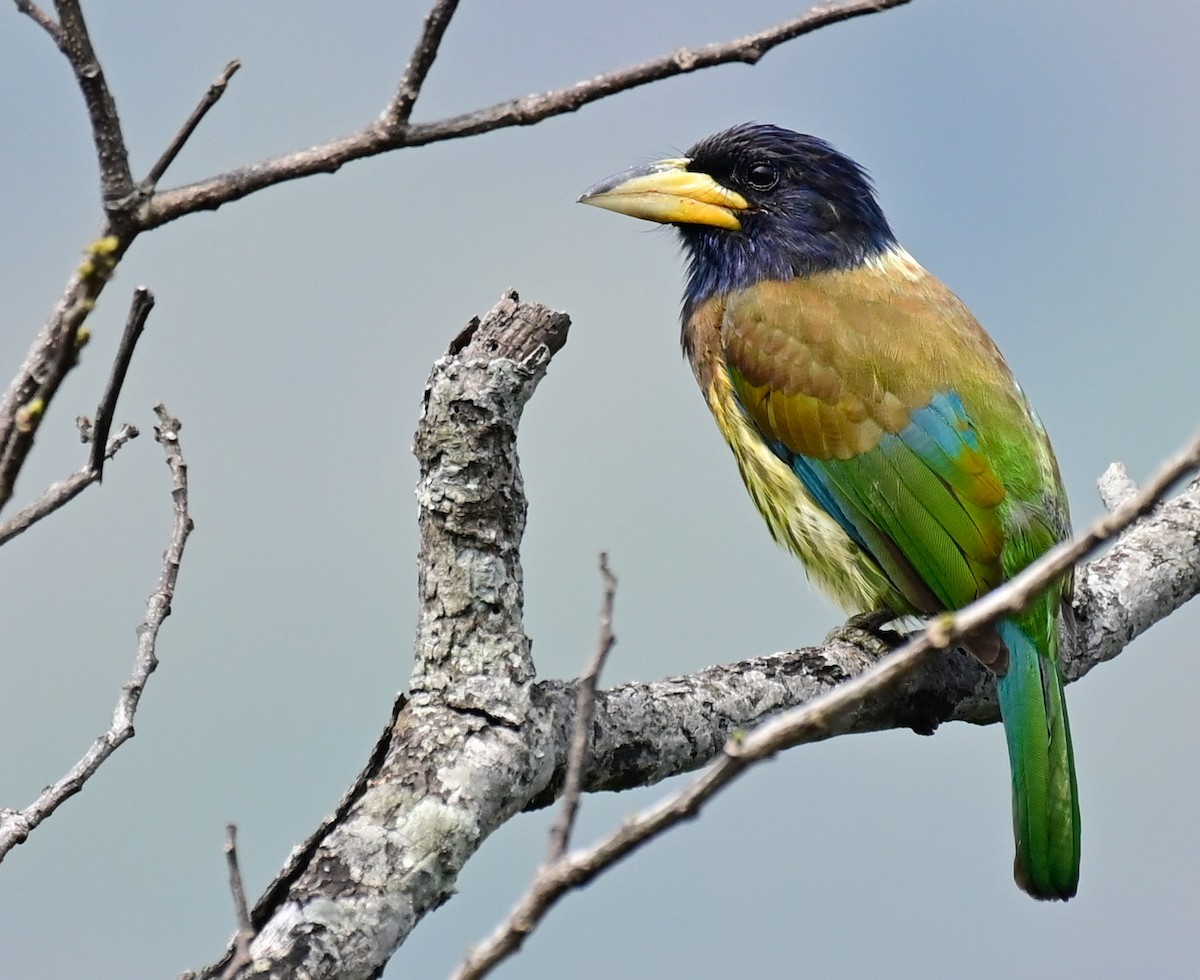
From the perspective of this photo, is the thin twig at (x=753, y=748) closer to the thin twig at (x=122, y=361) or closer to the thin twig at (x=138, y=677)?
the thin twig at (x=122, y=361)

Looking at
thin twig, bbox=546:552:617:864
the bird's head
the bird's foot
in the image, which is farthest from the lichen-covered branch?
the bird's head

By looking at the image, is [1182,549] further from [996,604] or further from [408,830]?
[996,604]

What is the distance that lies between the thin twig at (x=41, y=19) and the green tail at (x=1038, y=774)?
2.69 m

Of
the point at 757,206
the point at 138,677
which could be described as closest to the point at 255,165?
the point at 138,677

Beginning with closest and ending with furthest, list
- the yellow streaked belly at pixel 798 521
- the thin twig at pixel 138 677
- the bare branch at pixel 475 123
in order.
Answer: the bare branch at pixel 475 123 → the thin twig at pixel 138 677 → the yellow streaked belly at pixel 798 521

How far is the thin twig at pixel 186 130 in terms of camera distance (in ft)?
5.95

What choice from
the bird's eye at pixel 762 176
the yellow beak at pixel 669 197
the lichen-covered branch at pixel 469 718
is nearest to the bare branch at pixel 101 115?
the lichen-covered branch at pixel 469 718

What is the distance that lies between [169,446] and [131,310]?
107 cm

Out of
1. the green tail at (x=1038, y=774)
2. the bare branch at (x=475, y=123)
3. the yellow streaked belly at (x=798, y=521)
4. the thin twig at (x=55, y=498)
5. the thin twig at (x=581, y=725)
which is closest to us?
the thin twig at (x=581, y=725)

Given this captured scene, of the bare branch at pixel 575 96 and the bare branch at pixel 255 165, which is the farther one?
the bare branch at pixel 575 96

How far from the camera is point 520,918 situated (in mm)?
1539

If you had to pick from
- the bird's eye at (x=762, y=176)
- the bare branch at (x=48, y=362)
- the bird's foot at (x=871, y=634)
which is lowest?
the bare branch at (x=48, y=362)

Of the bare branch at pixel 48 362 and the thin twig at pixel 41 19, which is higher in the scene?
the thin twig at pixel 41 19

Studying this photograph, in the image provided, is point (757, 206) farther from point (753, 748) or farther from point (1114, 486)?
point (753, 748)
